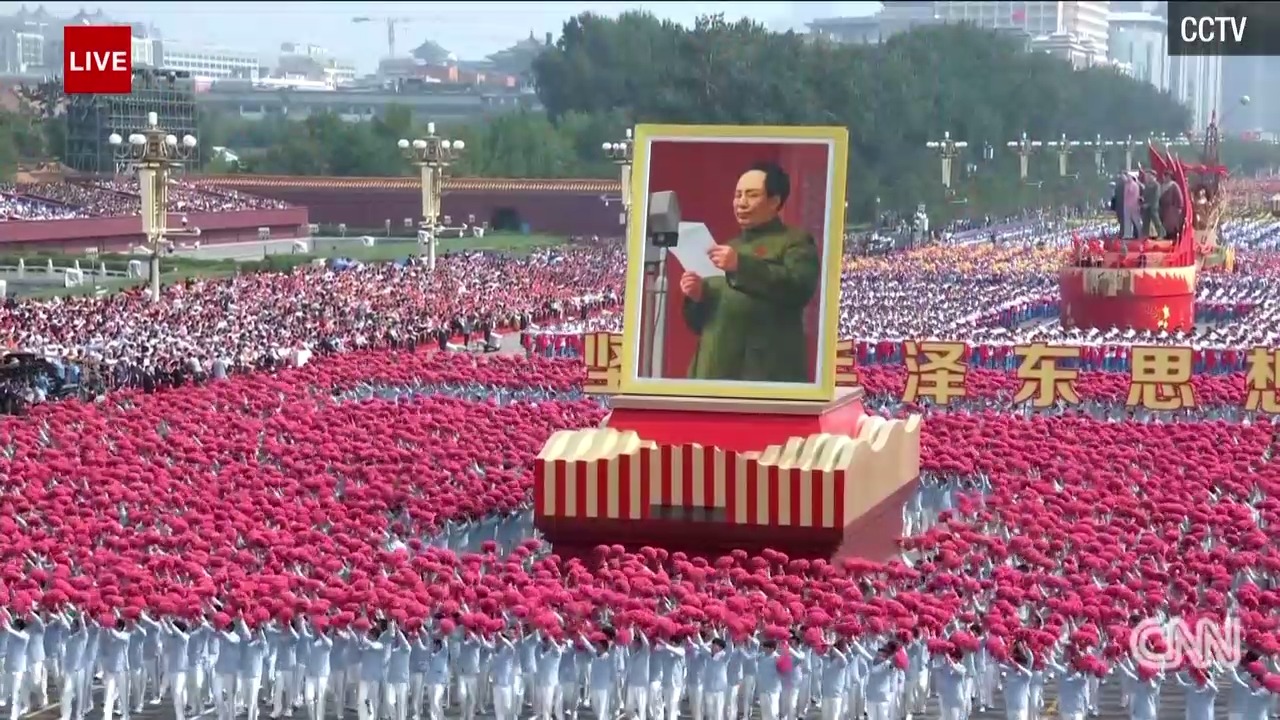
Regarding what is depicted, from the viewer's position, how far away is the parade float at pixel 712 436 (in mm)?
20875

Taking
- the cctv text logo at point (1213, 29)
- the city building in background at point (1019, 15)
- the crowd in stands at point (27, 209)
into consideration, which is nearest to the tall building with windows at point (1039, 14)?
the city building in background at point (1019, 15)

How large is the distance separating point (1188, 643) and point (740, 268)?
283 inches

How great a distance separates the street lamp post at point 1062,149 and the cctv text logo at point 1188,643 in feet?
233

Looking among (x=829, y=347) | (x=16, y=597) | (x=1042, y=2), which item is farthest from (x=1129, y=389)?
(x=1042, y=2)

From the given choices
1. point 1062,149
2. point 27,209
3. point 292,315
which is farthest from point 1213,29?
point 292,315

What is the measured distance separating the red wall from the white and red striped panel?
3957 cm

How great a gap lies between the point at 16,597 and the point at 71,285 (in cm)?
3515

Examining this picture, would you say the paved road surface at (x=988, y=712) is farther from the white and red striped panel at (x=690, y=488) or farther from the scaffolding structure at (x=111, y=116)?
the scaffolding structure at (x=111, y=116)

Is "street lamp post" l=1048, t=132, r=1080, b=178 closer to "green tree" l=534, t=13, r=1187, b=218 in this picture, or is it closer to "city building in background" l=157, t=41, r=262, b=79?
"green tree" l=534, t=13, r=1187, b=218

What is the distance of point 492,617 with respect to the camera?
16.3 metres

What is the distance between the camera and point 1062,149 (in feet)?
291

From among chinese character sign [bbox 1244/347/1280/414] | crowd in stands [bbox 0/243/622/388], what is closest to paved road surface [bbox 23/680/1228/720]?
chinese character sign [bbox 1244/347/1280/414]

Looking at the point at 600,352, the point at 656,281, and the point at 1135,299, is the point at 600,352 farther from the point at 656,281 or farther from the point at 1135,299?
the point at 1135,299

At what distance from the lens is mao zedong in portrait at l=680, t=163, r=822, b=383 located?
71.5ft
